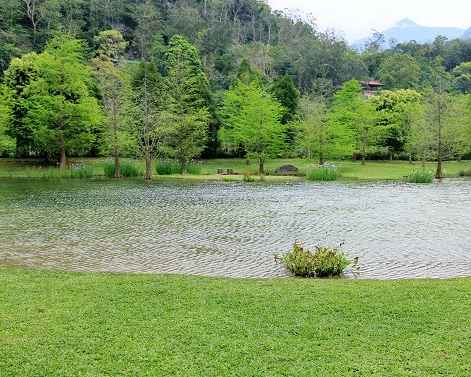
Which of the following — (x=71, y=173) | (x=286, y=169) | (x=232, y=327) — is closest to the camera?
(x=232, y=327)

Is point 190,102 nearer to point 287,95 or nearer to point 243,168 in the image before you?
point 243,168

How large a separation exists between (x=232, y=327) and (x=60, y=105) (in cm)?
2799

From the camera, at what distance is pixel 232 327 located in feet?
17.0

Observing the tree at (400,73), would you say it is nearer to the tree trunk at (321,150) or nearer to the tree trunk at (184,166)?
the tree trunk at (321,150)

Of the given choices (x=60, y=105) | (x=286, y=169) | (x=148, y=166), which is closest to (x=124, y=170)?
(x=148, y=166)

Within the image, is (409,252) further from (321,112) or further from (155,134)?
(321,112)

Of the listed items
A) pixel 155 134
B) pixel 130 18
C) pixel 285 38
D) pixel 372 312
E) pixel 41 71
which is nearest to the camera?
pixel 372 312

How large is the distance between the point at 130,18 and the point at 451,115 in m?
56.2

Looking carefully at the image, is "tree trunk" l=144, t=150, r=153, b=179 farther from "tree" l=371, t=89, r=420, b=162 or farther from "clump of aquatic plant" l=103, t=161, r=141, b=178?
"tree" l=371, t=89, r=420, b=162

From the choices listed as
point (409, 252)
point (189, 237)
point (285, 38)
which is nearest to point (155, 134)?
point (189, 237)

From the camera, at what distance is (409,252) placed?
Result: 32.1 feet

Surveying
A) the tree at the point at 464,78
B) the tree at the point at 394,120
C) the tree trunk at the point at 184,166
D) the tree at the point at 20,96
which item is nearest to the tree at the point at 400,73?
the tree at the point at 464,78

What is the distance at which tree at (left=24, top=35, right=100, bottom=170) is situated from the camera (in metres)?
29.9

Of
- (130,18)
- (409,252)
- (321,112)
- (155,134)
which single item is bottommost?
(409,252)
